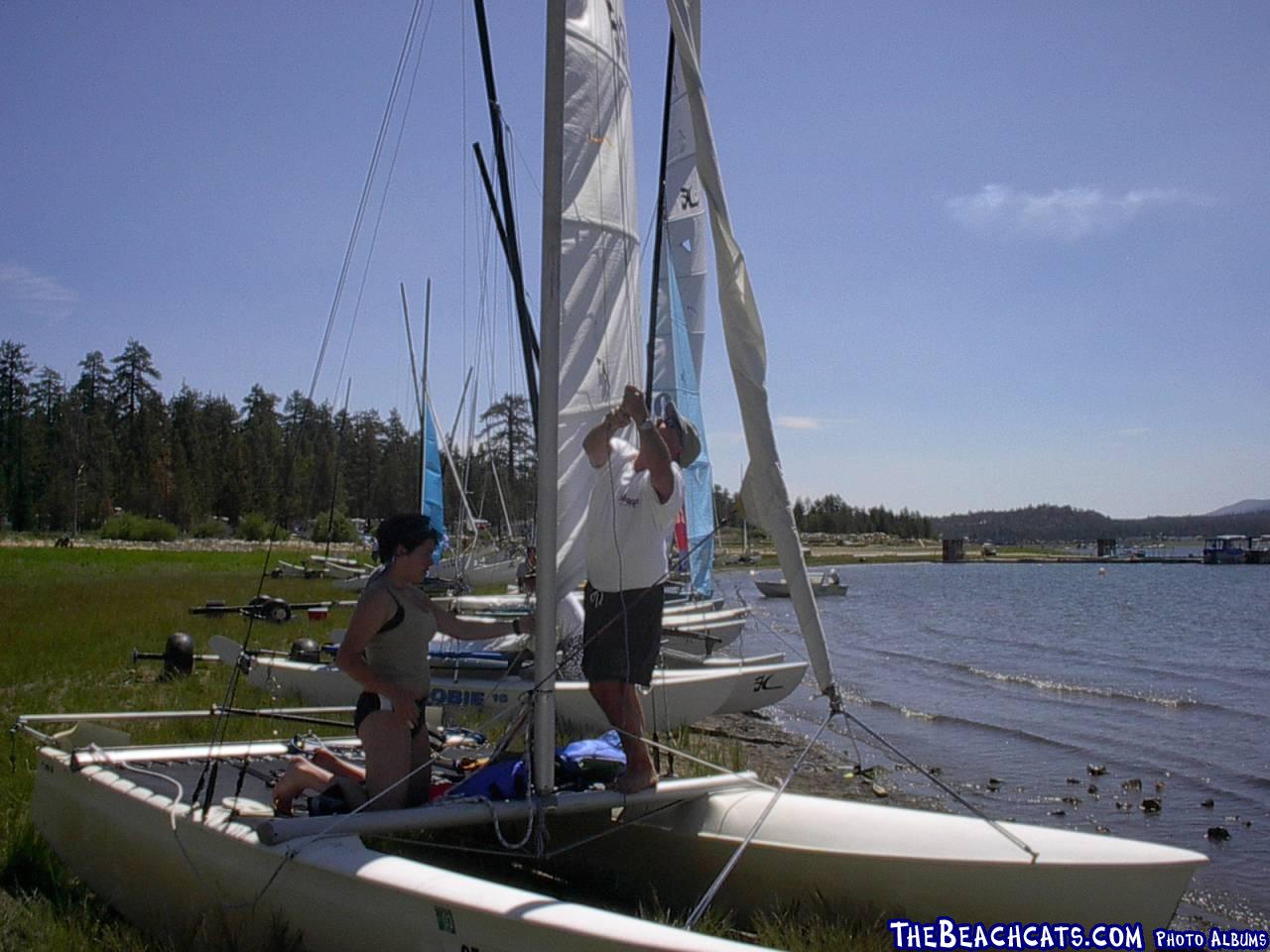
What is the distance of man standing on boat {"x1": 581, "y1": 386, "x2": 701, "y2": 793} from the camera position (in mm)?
5176

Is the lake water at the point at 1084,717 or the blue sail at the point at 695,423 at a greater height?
the blue sail at the point at 695,423

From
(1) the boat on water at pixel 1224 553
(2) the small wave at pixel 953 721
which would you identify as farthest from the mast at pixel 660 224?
(1) the boat on water at pixel 1224 553

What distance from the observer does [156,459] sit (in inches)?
3100

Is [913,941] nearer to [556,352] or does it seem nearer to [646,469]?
[646,469]

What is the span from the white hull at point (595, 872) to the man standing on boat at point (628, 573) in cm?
45

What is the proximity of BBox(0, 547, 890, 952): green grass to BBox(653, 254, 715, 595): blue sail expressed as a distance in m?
7.12

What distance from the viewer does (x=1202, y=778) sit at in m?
11.4

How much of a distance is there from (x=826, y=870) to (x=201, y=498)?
7959 centimetres

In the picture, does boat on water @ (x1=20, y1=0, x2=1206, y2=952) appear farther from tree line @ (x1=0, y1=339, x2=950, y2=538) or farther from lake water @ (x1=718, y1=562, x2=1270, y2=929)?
tree line @ (x1=0, y1=339, x2=950, y2=538)

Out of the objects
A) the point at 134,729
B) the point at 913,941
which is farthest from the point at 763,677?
the point at 913,941

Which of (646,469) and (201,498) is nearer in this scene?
(646,469)

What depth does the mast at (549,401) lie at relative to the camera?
473cm

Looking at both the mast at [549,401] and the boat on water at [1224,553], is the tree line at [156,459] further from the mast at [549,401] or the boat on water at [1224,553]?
the boat on water at [1224,553]

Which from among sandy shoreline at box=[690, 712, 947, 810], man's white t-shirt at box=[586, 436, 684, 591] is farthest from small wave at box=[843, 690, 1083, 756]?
man's white t-shirt at box=[586, 436, 684, 591]
